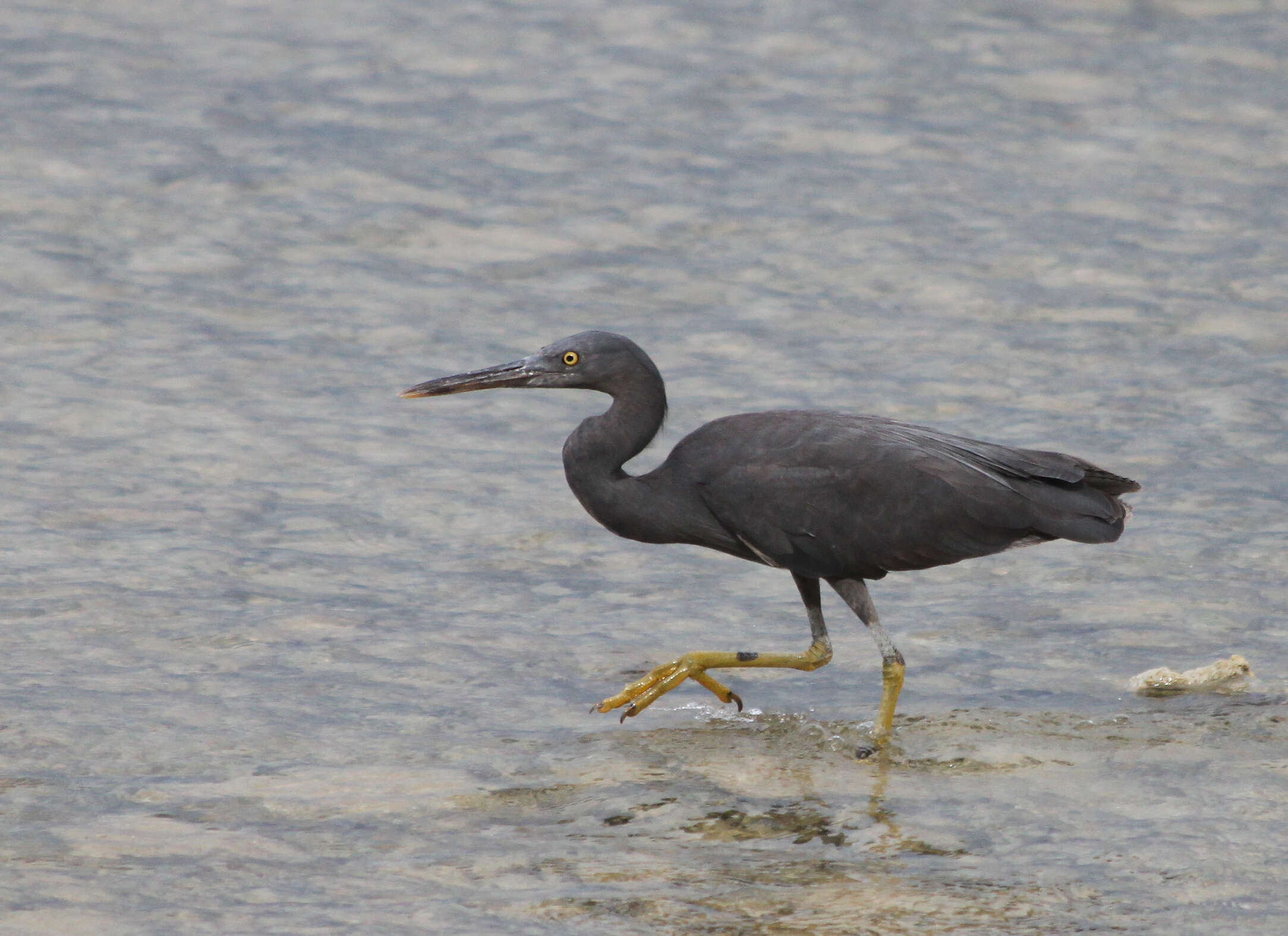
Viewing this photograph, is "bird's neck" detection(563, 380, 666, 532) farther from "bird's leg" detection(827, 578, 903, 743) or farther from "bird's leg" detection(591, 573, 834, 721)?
"bird's leg" detection(827, 578, 903, 743)

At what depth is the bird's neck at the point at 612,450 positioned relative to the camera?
686cm

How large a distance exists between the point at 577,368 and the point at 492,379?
1.06ft

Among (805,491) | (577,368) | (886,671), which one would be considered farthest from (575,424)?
(886,671)

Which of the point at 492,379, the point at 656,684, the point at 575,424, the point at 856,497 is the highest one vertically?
the point at 492,379

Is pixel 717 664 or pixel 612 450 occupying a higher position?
pixel 612 450

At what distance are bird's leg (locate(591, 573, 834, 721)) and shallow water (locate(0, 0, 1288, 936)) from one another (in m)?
0.15

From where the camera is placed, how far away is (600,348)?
691cm

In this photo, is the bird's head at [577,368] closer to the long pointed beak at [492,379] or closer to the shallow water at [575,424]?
the long pointed beak at [492,379]

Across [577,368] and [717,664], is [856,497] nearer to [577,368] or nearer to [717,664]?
[717,664]

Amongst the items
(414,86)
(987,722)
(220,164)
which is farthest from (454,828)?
(414,86)

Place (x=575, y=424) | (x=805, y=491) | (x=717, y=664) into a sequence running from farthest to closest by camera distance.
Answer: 1. (x=575, y=424)
2. (x=717, y=664)
3. (x=805, y=491)

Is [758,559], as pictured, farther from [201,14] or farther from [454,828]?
[201,14]

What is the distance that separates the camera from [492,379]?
691 centimetres

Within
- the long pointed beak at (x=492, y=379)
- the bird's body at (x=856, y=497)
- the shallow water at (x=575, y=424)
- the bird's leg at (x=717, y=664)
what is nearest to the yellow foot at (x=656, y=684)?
the bird's leg at (x=717, y=664)
